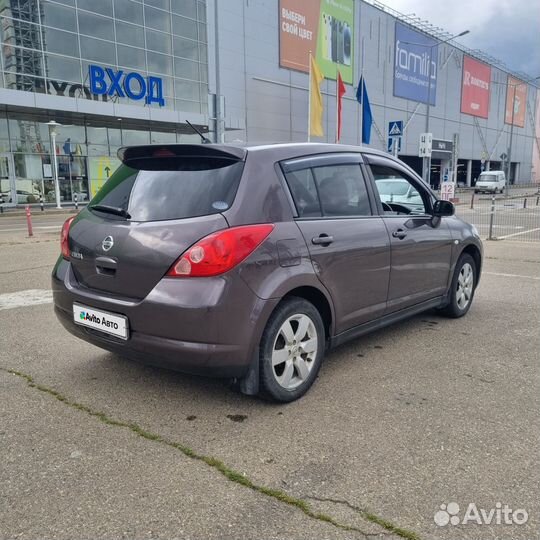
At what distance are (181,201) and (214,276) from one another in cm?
57

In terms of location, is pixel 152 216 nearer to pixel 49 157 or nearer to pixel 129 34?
pixel 49 157

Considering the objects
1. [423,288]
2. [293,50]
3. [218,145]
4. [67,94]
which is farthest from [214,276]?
[293,50]

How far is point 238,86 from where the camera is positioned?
3662 centimetres

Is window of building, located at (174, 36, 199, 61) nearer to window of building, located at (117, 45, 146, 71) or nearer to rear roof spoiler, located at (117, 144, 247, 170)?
window of building, located at (117, 45, 146, 71)

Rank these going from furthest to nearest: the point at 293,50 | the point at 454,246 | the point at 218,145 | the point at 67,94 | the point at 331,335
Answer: the point at 293,50 → the point at 67,94 → the point at 454,246 → the point at 331,335 → the point at 218,145

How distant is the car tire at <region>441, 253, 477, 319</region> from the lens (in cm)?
533

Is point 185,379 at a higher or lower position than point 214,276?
lower

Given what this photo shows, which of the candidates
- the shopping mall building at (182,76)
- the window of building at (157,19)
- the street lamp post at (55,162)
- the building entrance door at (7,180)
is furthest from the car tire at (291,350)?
the window of building at (157,19)

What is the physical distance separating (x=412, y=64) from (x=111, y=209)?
5535 centimetres

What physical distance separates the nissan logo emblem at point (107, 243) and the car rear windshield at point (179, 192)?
0.19 m

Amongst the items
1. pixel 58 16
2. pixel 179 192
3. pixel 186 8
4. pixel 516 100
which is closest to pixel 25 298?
pixel 179 192

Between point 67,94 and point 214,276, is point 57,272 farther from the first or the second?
point 67,94

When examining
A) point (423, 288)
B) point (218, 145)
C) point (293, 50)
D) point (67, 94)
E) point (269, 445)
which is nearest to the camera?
point (269, 445)

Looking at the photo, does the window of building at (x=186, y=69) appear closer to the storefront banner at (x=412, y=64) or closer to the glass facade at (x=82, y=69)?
the glass facade at (x=82, y=69)
